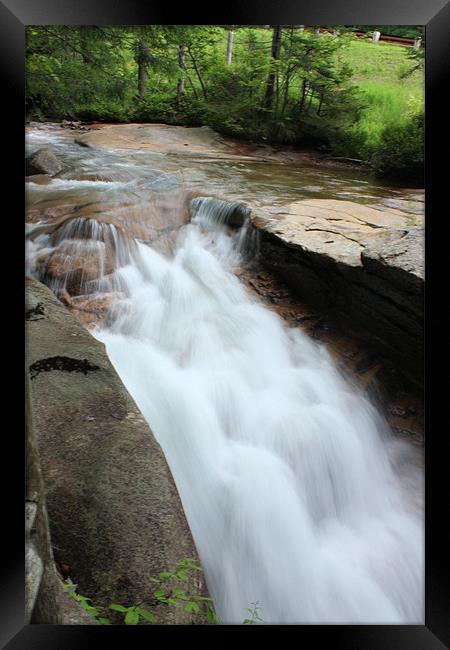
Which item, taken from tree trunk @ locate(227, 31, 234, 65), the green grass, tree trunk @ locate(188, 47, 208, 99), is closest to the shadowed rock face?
tree trunk @ locate(188, 47, 208, 99)

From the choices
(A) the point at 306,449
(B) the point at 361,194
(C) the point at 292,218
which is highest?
(B) the point at 361,194

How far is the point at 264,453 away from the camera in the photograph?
2.65 metres

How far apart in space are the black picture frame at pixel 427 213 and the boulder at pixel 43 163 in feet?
0.45

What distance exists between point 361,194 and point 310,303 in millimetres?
763

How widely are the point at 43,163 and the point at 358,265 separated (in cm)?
188

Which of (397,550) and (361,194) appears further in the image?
(361,194)

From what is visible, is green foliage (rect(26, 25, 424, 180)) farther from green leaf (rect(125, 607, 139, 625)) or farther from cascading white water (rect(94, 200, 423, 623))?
green leaf (rect(125, 607, 139, 625))

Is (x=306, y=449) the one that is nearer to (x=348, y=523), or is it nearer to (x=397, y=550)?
(x=348, y=523)

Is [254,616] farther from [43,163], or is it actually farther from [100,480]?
[43,163]

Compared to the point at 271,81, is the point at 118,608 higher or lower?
lower

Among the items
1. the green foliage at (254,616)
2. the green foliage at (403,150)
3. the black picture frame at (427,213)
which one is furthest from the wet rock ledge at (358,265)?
the green foliage at (254,616)

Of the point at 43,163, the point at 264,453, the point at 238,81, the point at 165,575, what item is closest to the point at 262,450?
the point at 264,453

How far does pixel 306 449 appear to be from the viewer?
2705mm

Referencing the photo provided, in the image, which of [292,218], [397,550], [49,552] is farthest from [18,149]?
[397,550]
